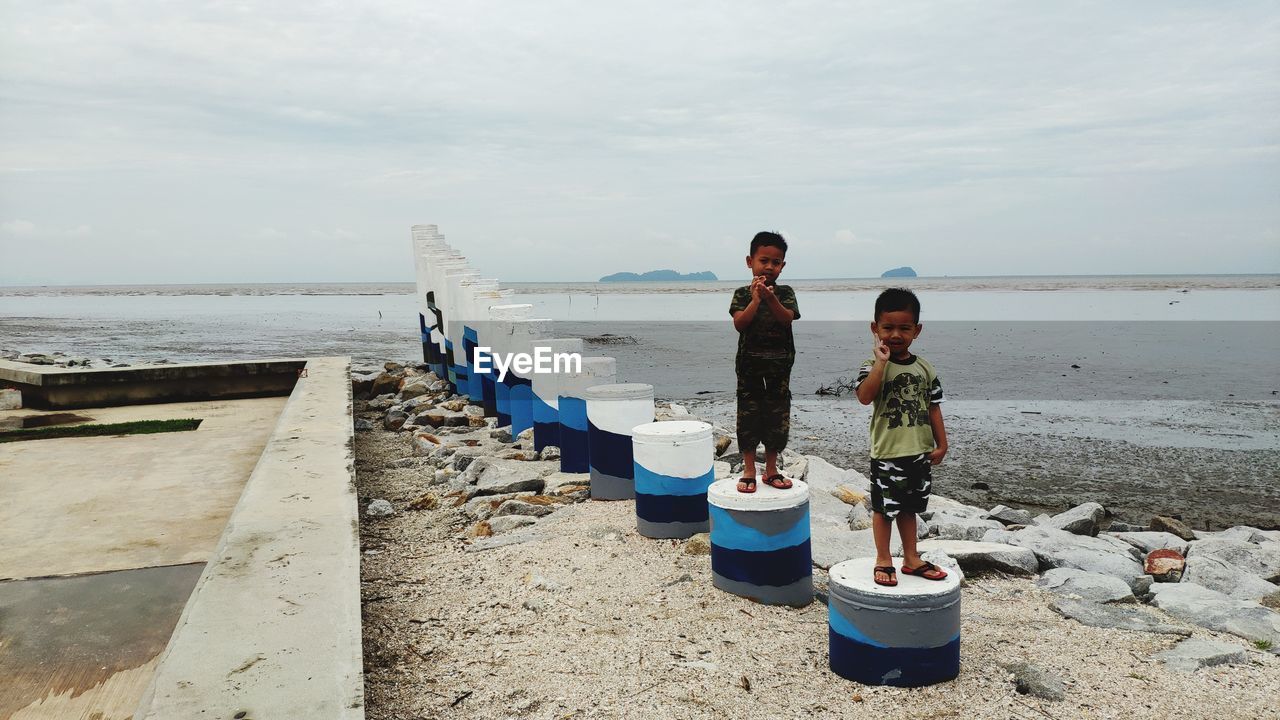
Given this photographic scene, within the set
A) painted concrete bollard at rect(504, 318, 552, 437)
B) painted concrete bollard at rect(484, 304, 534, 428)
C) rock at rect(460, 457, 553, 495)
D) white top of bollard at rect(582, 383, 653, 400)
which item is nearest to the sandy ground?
white top of bollard at rect(582, 383, 653, 400)

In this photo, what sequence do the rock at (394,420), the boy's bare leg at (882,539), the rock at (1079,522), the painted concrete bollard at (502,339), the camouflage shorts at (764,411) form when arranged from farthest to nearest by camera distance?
the rock at (394,420) → the painted concrete bollard at (502,339) → the rock at (1079,522) → the camouflage shorts at (764,411) → the boy's bare leg at (882,539)

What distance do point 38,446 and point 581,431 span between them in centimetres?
535

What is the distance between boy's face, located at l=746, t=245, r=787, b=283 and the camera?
448 centimetres

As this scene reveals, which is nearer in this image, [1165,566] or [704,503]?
[704,503]

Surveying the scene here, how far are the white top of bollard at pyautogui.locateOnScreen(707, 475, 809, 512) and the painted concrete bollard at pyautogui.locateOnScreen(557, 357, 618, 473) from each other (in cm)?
259

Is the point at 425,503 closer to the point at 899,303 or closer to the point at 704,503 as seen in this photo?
the point at 704,503

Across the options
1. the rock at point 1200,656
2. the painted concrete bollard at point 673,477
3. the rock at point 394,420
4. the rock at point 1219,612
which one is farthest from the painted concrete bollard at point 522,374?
the rock at point 1200,656

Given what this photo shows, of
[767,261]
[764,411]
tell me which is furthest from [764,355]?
[767,261]

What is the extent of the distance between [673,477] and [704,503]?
0.28 metres

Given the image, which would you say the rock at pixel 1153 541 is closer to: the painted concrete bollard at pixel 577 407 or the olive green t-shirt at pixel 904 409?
the olive green t-shirt at pixel 904 409

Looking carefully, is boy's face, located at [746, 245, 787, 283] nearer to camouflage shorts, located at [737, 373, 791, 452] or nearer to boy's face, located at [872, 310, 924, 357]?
camouflage shorts, located at [737, 373, 791, 452]

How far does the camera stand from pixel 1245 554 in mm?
6348

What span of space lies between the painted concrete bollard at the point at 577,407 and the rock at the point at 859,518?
6.72 feet

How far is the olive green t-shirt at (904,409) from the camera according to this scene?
3695 millimetres
